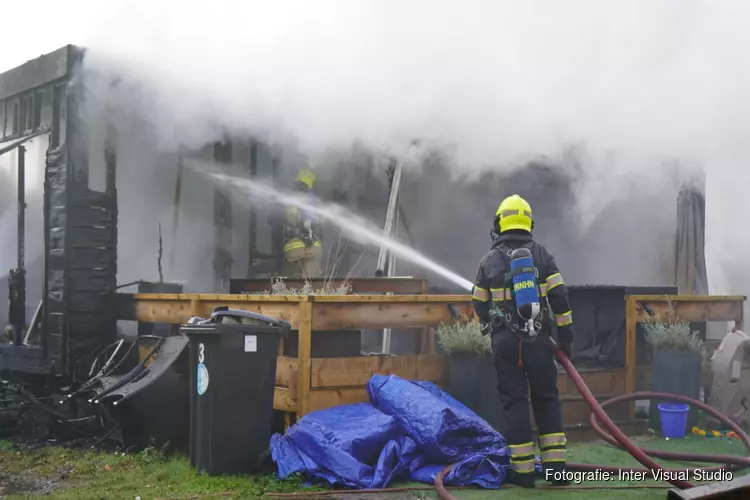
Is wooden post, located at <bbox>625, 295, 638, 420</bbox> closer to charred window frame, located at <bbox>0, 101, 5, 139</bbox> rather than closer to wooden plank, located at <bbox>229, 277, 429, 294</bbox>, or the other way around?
wooden plank, located at <bbox>229, 277, 429, 294</bbox>

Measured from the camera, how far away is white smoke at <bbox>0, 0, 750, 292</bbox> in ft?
26.8

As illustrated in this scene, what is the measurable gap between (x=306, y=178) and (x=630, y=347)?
4.44 meters

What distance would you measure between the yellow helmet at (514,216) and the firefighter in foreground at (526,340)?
9cm

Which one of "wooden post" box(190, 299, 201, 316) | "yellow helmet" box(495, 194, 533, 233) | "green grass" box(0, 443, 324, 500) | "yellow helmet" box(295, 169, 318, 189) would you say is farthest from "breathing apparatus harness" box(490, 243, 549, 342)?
"yellow helmet" box(295, 169, 318, 189)

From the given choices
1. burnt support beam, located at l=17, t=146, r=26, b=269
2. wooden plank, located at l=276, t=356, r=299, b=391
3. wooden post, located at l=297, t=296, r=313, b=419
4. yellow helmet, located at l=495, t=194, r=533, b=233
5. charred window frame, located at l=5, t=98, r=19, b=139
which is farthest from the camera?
burnt support beam, located at l=17, t=146, r=26, b=269

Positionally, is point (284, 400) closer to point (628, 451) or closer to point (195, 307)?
point (195, 307)

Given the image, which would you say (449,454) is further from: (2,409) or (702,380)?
(2,409)

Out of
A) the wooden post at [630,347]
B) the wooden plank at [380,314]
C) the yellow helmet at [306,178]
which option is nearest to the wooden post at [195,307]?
the wooden plank at [380,314]

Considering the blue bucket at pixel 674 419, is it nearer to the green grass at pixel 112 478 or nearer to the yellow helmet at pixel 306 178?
the green grass at pixel 112 478

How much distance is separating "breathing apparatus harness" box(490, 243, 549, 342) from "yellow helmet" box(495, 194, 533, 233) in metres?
0.21

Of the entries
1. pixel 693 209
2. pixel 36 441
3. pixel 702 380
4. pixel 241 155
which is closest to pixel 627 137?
pixel 693 209

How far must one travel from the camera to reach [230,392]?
177 inches

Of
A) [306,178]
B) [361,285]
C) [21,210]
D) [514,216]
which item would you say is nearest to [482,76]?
[306,178]

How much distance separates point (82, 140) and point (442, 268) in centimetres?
484
